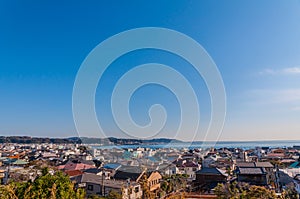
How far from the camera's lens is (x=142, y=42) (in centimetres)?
433

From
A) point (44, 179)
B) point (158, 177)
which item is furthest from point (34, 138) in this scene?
point (44, 179)

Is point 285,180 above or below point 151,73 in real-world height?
below

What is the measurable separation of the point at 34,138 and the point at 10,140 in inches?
220

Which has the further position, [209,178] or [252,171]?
[209,178]

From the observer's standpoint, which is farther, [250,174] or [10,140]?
[10,140]

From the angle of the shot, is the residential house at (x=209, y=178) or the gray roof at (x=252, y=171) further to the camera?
the residential house at (x=209, y=178)

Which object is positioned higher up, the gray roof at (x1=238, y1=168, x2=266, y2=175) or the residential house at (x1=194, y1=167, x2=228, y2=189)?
the gray roof at (x1=238, y1=168, x2=266, y2=175)

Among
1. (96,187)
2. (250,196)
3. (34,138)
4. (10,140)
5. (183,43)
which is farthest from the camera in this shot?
(34,138)

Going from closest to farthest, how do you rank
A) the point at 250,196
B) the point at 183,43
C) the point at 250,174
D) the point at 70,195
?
the point at 70,195 < the point at 183,43 < the point at 250,196 < the point at 250,174

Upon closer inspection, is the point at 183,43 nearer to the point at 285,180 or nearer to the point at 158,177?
the point at 158,177

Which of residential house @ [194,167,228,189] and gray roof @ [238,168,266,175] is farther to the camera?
residential house @ [194,167,228,189]

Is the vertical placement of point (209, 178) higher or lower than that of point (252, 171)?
lower

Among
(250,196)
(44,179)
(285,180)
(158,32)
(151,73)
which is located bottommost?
(285,180)

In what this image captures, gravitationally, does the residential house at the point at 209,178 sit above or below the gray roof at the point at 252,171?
below
